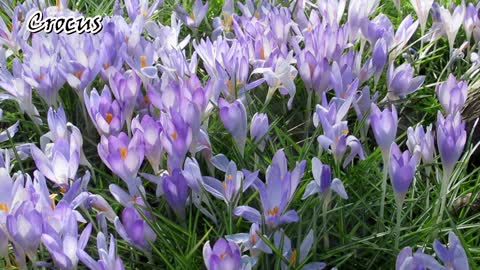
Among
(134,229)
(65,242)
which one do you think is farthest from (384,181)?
(65,242)

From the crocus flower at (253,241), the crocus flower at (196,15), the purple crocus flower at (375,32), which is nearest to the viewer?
the crocus flower at (253,241)

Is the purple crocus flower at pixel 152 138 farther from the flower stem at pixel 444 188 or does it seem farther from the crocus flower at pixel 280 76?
the flower stem at pixel 444 188

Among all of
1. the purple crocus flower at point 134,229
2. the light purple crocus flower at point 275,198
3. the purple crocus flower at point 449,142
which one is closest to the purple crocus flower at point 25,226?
the purple crocus flower at point 134,229

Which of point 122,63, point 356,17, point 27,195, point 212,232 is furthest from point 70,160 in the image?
point 356,17

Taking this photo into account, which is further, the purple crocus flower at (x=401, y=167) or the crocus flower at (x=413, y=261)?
the purple crocus flower at (x=401, y=167)

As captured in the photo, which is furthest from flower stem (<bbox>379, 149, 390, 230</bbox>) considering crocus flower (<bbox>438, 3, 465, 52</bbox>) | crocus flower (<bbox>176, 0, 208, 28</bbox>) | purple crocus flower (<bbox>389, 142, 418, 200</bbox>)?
crocus flower (<bbox>176, 0, 208, 28</bbox>)

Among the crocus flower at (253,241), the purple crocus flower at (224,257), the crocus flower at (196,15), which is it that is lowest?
the crocus flower at (196,15)

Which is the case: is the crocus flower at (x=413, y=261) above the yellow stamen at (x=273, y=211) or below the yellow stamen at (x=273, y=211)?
below
